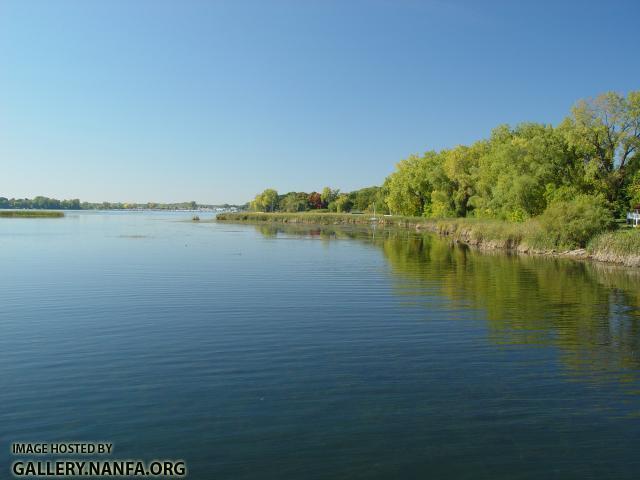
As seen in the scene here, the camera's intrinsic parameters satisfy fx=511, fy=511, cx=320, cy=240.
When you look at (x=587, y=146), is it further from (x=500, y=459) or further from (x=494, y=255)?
(x=500, y=459)

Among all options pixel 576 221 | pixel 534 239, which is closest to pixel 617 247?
pixel 576 221

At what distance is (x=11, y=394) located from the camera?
12875 millimetres

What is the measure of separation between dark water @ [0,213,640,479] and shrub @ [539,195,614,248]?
22644 mm

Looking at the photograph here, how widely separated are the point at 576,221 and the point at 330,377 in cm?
4568

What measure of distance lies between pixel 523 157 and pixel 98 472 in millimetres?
69837

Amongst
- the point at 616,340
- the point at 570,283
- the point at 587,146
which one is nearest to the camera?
the point at 616,340

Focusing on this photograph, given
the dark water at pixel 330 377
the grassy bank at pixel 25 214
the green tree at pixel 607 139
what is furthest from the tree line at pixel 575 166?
the grassy bank at pixel 25 214

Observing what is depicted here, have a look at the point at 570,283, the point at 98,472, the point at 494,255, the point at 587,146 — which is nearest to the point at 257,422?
the point at 98,472

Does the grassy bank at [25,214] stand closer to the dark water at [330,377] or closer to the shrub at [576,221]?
→ the dark water at [330,377]

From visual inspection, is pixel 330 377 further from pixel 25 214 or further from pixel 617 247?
pixel 25 214

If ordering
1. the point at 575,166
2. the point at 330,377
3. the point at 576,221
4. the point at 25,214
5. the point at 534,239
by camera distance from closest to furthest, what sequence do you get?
the point at 330,377, the point at 576,221, the point at 534,239, the point at 575,166, the point at 25,214

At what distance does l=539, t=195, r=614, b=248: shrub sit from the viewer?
51125mm

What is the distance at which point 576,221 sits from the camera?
170ft

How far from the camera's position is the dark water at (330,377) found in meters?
10.2
